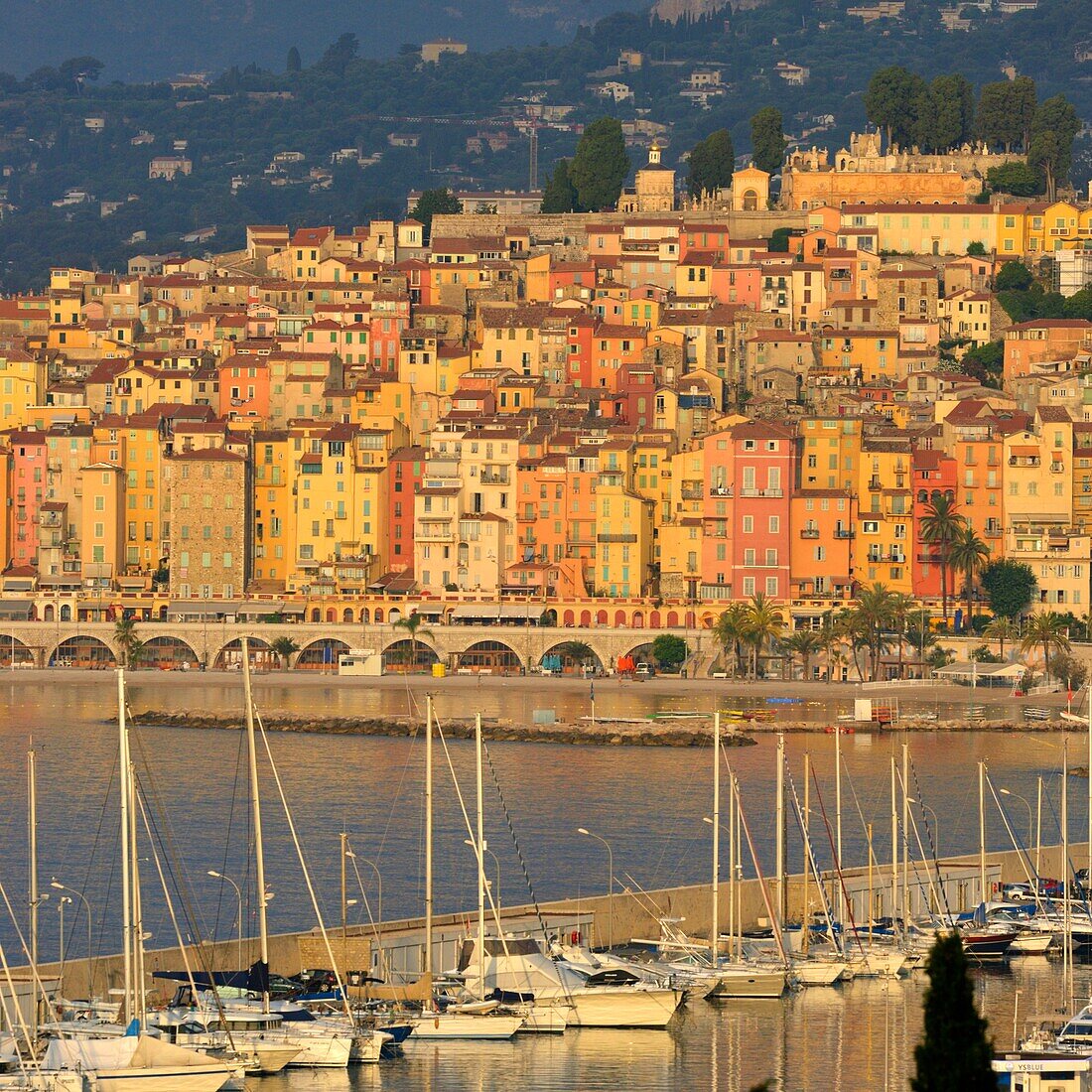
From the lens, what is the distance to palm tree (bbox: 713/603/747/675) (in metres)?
82.2

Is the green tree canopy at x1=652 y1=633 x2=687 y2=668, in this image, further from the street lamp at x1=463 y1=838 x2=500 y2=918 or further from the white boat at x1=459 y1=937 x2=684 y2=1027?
the white boat at x1=459 y1=937 x2=684 y2=1027

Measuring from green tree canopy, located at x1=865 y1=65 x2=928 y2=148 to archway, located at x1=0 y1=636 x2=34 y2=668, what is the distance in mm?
45257

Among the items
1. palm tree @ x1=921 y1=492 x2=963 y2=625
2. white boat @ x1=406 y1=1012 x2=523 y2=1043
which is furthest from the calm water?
palm tree @ x1=921 y1=492 x2=963 y2=625

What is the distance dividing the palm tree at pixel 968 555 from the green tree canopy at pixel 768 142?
36215mm

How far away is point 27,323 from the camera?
109 m

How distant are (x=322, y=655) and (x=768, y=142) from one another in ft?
132

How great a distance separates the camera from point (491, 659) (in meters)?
84.9

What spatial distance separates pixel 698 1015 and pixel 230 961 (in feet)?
17.6

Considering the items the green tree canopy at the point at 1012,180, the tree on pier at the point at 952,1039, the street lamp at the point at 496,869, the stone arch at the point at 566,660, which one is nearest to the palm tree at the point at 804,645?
the stone arch at the point at 566,660

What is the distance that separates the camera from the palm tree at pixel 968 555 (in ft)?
276

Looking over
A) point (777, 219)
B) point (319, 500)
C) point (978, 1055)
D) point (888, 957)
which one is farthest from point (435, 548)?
point (978, 1055)

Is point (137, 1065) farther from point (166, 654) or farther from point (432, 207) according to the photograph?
point (432, 207)

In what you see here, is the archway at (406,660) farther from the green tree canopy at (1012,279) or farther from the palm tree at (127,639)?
the green tree canopy at (1012,279)

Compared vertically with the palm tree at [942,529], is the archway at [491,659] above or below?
below
